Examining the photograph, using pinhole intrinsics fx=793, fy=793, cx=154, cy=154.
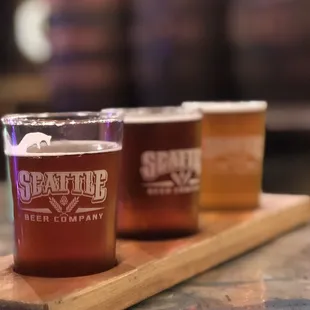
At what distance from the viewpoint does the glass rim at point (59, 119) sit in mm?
704

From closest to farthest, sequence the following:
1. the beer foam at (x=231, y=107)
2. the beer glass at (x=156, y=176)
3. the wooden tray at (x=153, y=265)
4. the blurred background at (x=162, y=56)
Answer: the wooden tray at (x=153, y=265), the beer glass at (x=156, y=176), the beer foam at (x=231, y=107), the blurred background at (x=162, y=56)

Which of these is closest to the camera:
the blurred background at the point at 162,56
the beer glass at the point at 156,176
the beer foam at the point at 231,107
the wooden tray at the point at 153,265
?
the wooden tray at the point at 153,265

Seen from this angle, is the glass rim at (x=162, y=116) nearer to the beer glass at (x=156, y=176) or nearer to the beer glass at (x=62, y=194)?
the beer glass at (x=156, y=176)

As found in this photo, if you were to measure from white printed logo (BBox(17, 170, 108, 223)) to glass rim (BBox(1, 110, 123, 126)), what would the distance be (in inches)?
2.0

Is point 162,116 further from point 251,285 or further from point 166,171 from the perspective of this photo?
point 251,285

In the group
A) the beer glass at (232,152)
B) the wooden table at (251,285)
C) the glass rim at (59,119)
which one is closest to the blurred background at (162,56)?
the beer glass at (232,152)

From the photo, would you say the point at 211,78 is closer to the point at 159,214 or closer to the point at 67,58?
the point at 67,58

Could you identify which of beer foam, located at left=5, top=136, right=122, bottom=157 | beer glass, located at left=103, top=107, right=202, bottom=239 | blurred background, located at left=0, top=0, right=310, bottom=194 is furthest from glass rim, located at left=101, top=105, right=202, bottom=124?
blurred background, located at left=0, top=0, right=310, bottom=194

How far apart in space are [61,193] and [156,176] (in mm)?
177

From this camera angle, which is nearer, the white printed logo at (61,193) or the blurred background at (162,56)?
the white printed logo at (61,193)

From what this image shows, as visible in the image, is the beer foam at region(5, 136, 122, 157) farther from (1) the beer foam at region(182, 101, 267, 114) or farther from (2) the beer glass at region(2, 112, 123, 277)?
(1) the beer foam at region(182, 101, 267, 114)

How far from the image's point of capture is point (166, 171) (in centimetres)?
83

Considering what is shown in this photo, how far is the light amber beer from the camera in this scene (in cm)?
82

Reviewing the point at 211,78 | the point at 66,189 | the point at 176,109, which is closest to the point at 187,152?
the point at 176,109
